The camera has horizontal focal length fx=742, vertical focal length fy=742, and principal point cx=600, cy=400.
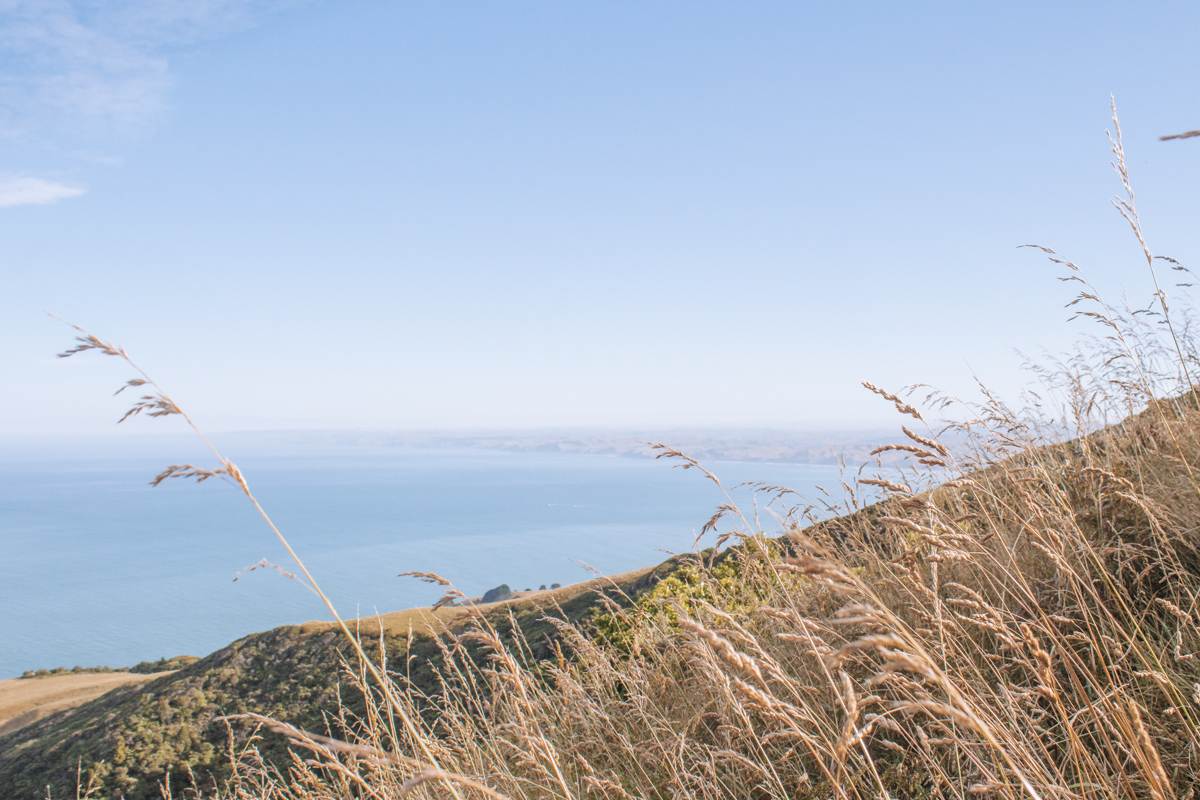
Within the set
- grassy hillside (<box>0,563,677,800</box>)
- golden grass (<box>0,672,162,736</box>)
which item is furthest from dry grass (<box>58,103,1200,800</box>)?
golden grass (<box>0,672,162,736</box>)

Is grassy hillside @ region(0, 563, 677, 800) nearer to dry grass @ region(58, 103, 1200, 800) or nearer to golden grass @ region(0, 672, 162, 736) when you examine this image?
golden grass @ region(0, 672, 162, 736)

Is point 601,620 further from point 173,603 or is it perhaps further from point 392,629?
point 173,603

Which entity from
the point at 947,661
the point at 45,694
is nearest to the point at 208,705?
the point at 45,694

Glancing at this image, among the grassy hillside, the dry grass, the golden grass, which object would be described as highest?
the dry grass

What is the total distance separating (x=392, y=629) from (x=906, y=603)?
988 inches

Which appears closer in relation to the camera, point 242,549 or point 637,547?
point 637,547

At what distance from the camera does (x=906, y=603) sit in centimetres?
348

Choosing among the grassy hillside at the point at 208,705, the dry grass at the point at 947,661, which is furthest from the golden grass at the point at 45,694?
the dry grass at the point at 947,661

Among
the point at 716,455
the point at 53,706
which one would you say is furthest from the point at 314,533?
the point at 53,706

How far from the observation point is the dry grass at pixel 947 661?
6.08 feet

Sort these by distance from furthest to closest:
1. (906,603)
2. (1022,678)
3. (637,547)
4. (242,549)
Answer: (242,549)
(637,547)
(906,603)
(1022,678)

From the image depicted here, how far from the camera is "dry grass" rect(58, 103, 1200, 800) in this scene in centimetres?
185

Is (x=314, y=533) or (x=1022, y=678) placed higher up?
(x=1022, y=678)

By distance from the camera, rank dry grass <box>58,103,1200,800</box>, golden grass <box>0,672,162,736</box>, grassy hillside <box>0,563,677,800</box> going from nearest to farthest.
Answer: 1. dry grass <box>58,103,1200,800</box>
2. grassy hillside <box>0,563,677,800</box>
3. golden grass <box>0,672,162,736</box>
